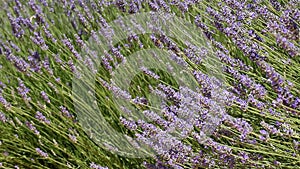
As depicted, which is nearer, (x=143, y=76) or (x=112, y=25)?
(x=143, y=76)

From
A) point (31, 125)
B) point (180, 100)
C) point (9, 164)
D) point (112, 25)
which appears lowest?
point (9, 164)

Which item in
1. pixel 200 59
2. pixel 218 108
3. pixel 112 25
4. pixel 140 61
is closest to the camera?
pixel 218 108

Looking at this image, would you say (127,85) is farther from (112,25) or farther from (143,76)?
(112,25)

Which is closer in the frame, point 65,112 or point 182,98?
point 182,98

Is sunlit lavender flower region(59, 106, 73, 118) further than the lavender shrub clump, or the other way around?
sunlit lavender flower region(59, 106, 73, 118)

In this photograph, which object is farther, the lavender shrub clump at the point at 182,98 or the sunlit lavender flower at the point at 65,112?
the sunlit lavender flower at the point at 65,112

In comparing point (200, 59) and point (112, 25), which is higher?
point (112, 25)

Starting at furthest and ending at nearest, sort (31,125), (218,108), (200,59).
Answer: (31,125)
(200,59)
(218,108)

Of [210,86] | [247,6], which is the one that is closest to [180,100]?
[210,86]
